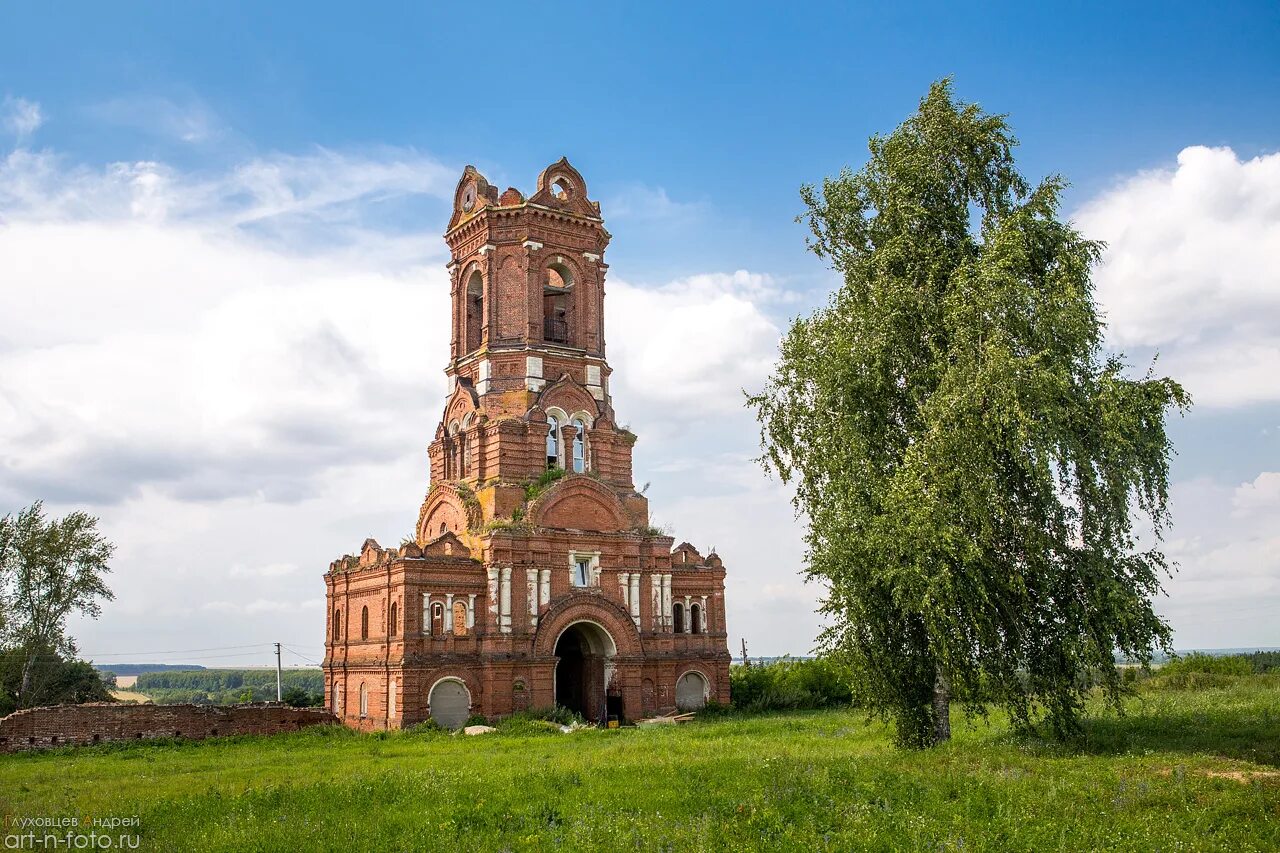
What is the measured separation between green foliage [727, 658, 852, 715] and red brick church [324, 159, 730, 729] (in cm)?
191

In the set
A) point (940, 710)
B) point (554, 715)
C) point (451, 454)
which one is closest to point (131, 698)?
point (451, 454)

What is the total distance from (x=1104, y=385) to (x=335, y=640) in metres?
27.3

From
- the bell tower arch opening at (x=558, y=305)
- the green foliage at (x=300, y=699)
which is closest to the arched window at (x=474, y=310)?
the bell tower arch opening at (x=558, y=305)

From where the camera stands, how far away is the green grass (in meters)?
12.5

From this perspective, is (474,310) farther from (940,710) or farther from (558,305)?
(940,710)

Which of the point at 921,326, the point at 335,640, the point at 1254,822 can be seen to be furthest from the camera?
the point at 335,640

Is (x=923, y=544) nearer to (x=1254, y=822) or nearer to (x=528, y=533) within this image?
(x=1254, y=822)

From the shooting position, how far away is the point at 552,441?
116ft

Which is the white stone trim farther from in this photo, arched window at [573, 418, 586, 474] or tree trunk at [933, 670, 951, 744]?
tree trunk at [933, 670, 951, 744]

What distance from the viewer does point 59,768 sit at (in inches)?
923

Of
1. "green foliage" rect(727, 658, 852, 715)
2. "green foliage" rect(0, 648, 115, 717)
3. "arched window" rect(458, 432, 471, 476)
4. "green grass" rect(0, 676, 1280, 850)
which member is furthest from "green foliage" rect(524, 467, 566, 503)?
"green foliage" rect(0, 648, 115, 717)

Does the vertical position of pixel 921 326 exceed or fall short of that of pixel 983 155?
it falls short

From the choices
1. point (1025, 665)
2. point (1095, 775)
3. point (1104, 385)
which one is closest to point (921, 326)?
point (1104, 385)

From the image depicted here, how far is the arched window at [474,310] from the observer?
37062mm
